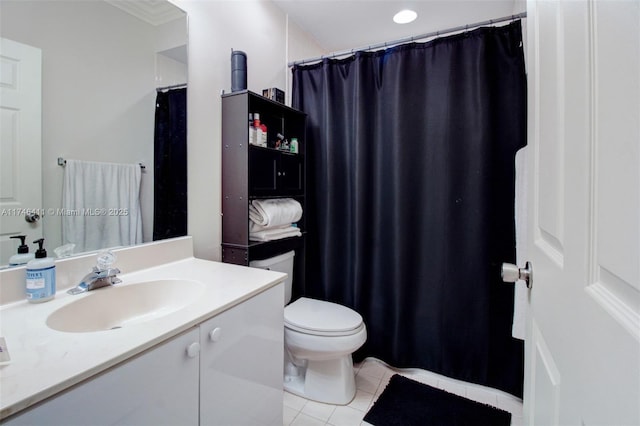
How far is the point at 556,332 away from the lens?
495mm

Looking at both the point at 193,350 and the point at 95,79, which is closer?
the point at 193,350

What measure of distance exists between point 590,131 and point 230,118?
147cm

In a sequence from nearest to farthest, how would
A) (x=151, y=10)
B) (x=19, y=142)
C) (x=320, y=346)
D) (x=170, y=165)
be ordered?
(x=19, y=142), (x=151, y=10), (x=170, y=165), (x=320, y=346)

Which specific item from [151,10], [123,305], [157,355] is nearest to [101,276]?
[123,305]

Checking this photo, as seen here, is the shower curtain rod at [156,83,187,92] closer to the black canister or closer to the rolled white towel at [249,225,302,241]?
the black canister

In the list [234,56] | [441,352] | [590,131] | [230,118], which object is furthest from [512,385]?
→ [234,56]

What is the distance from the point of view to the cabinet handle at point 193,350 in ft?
2.55

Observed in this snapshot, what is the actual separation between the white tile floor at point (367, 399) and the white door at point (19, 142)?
1.36m

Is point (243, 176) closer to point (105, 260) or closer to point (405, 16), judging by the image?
point (105, 260)

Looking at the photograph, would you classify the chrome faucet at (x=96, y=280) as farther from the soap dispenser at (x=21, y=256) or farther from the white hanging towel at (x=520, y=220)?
the white hanging towel at (x=520, y=220)

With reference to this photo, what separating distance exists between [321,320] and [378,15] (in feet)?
6.65

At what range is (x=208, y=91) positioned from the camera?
150 cm

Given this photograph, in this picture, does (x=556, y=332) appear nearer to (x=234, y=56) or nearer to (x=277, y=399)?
(x=277, y=399)

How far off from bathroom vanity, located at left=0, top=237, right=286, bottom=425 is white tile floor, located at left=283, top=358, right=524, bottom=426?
39 centimetres
